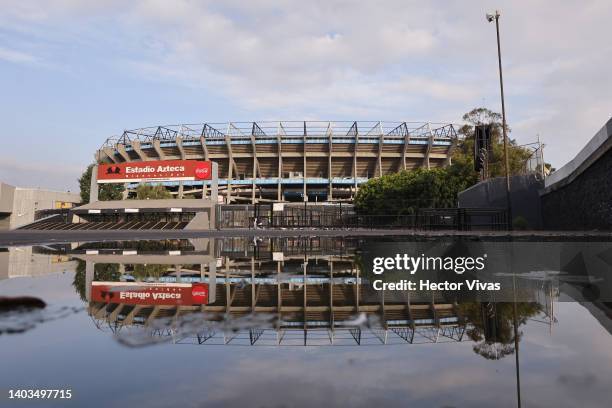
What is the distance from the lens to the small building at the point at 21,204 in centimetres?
6488

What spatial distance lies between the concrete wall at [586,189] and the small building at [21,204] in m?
71.0

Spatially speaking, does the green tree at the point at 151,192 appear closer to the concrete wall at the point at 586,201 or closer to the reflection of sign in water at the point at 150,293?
the concrete wall at the point at 586,201

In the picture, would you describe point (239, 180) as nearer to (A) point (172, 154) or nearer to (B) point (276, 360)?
(A) point (172, 154)

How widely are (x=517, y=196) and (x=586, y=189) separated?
859 cm

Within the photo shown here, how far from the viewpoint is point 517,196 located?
2267cm

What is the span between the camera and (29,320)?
11.5ft

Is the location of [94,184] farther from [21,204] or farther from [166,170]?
[21,204]

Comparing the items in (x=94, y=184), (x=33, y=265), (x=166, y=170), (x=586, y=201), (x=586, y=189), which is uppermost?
(x=166, y=170)

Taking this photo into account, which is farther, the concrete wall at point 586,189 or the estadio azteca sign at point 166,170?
the estadio azteca sign at point 166,170

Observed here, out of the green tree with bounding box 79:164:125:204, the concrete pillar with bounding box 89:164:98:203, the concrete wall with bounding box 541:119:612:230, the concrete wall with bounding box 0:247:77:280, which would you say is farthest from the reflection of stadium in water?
the green tree with bounding box 79:164:125:204

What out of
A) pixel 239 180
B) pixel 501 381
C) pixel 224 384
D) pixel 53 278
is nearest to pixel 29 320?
pixel 224 384

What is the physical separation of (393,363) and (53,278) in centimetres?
573

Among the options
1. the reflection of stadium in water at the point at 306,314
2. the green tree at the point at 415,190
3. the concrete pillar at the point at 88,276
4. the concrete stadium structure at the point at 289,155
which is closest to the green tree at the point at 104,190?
the concrete stadium structure at the point at 289,155

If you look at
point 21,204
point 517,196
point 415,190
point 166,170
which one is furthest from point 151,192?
point 517,196
